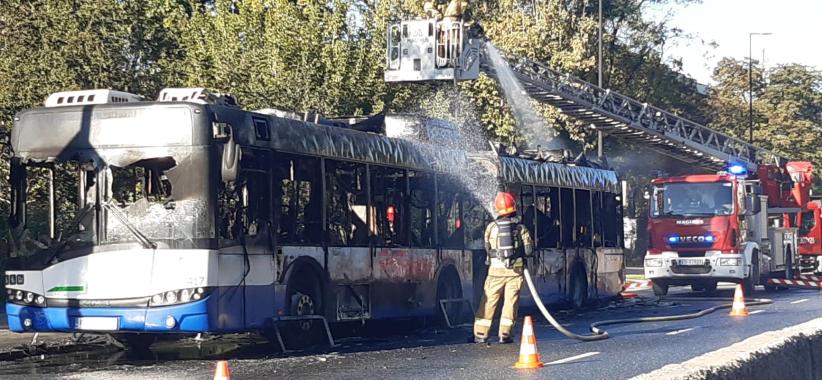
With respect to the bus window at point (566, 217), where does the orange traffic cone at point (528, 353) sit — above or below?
below

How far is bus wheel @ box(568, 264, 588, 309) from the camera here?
24375 millimetres

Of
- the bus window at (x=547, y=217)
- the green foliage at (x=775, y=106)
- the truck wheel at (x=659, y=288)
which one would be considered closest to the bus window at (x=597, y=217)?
the bus window at (x=547, y=217)

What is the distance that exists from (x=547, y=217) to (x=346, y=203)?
711cm

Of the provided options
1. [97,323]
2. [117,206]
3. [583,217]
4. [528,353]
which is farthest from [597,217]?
[97,323]

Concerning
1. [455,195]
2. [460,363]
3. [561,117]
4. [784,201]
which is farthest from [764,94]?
[460,363]

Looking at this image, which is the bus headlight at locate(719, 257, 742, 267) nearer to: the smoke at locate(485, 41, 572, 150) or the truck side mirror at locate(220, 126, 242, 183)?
the smoke at locate(485, 41, 572, 150)

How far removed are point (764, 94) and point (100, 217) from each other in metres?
65.9

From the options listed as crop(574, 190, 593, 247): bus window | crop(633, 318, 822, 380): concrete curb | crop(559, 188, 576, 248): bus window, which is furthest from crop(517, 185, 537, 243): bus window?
crop(633, 318, 822, 380): concrete curb

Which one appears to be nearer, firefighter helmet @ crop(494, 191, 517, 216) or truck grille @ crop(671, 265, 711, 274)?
firefighter helmet @ crop(494, 191, 517, 216)

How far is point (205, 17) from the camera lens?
32969mm

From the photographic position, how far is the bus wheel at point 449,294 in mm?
19484

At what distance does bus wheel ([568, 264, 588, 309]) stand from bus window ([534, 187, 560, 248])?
1.13 meters

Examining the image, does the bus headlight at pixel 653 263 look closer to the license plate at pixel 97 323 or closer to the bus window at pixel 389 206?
the bus window at pixel 389 206

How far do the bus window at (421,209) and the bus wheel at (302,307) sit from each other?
9.19ft
